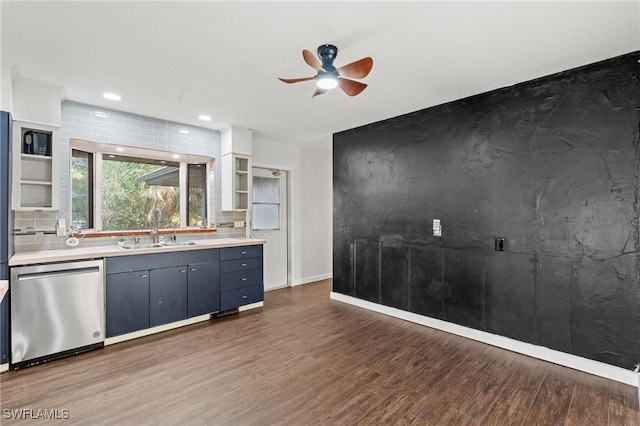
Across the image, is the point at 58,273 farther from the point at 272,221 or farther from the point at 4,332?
the point at 272,221

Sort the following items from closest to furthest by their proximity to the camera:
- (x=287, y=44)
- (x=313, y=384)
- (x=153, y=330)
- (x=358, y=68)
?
(x=358, y=68) < (x=287, y=44) < (x=313, y=384) < (x=153, y=330)

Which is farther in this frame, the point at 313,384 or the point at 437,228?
the point at 437,228

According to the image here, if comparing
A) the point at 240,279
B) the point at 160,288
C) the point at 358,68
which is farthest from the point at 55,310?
the point at 358,68

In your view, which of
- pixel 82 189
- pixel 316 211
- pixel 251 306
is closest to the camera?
pixel 82 189

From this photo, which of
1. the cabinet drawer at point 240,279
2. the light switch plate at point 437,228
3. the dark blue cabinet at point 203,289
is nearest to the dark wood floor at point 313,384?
the dark blue cabinet at point 203,289

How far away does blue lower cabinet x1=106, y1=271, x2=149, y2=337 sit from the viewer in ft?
10.4

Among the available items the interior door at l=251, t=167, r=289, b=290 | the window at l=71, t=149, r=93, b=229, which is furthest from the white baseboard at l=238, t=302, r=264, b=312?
the window at l=71, t=149, r=93, b=229

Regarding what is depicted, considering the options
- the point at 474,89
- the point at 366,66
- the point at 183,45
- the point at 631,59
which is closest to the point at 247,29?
the point at 183,45

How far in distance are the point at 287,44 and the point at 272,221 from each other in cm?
366

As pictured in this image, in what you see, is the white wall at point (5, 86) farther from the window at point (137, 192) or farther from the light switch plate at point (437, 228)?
the light switch plate at point (437, 228)

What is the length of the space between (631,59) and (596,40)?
0.49 metres

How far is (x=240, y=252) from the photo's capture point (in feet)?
13.9

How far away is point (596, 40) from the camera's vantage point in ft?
7.47

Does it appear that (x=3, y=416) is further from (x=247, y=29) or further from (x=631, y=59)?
(x=631, y=59)
